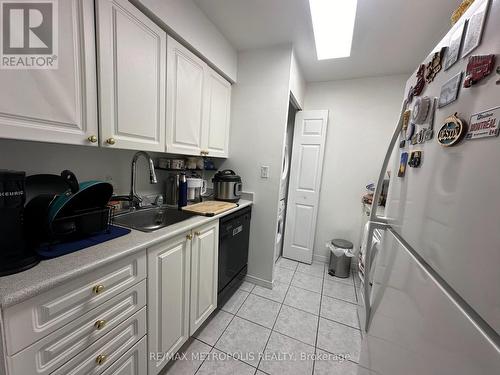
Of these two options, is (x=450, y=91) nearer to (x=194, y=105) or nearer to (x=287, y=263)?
(x=194, y=105)

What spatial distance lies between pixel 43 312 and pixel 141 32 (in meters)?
1.39

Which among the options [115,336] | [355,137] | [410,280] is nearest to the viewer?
[410,280]

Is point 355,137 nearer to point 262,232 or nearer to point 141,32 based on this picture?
point 262,232

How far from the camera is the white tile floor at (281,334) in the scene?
4.35 feet

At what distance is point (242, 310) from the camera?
5.92 feet

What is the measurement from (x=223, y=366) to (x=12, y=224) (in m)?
1.37

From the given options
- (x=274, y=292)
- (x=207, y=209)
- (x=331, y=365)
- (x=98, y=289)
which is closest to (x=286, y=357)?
(x=331, y=365)

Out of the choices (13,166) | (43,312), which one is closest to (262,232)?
(43,312)

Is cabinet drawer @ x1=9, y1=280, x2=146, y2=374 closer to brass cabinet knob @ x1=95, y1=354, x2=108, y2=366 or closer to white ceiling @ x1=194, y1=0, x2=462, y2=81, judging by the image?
brass cabinet knob @ x1=95, y1=354, x2=108, y2=366

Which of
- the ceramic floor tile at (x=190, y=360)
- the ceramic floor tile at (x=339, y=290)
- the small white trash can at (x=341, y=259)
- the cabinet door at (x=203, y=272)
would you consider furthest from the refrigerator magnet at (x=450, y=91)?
the small white trash can at (x=341, y=259)

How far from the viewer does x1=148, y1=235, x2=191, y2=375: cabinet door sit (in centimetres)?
105

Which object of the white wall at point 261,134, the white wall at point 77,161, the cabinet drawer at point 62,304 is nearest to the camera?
the cabinet drawer at point 62,304

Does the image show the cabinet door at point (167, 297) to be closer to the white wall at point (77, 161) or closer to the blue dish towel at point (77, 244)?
the blue dish towel at point (77, 244)

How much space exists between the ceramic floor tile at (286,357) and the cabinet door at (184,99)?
159 centimetres
